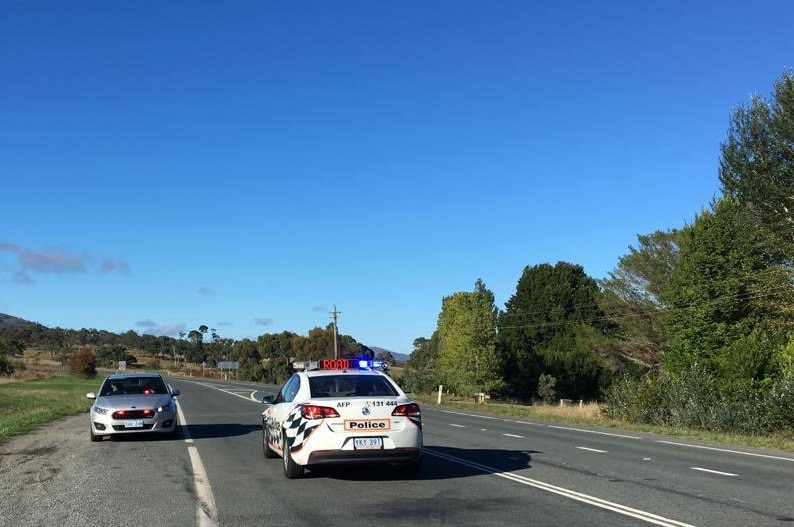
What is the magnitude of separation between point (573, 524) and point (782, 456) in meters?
9.76

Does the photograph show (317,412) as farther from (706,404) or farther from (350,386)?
(706,404)

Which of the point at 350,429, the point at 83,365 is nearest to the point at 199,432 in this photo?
the point at 350,429

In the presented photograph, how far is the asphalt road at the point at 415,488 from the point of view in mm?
8406

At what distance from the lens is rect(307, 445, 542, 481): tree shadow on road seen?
37.7 ft

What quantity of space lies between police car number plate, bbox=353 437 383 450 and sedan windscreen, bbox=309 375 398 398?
871 mm

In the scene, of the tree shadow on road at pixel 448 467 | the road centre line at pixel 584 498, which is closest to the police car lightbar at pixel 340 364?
the tree shadow on road at pixel 448 467

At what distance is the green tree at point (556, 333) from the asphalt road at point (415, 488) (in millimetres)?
58207

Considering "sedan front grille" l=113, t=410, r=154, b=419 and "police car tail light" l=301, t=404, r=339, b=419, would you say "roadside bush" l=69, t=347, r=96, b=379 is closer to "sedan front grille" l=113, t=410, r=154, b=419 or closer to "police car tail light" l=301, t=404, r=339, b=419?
"sedan front grille" l=113, t=410, r=154, b=419

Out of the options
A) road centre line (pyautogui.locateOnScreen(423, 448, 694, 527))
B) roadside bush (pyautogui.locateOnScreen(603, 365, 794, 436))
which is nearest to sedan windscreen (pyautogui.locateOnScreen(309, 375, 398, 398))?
road centre line (pyautogui.locateOnScreen(423, 448, 694, 527))

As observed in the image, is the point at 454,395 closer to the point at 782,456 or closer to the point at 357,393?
the point at 782,456

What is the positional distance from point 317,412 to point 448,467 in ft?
10.8

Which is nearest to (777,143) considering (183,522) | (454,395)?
(183,522)

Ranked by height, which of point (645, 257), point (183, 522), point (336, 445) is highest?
point (645, 257)

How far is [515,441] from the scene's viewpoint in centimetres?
1861
